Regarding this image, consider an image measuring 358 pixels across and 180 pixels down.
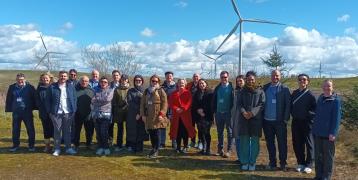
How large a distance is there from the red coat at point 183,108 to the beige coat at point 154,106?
46cm

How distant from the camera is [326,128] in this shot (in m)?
7.54

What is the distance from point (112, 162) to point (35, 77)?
85.1 metres

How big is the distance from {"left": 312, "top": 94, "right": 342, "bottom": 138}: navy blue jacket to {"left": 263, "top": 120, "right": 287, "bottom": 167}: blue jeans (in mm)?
864

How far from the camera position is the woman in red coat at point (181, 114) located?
10070mm

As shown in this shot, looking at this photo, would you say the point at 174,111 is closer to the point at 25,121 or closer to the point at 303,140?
the point at 303,140

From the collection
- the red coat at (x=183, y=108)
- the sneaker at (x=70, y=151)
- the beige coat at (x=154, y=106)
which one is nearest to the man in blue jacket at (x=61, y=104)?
the sneaker at (x=70, y=151)

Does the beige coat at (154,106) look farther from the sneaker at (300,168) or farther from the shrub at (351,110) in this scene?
the shrub at (351,110)

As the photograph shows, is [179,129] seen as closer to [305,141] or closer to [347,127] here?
[305,141]

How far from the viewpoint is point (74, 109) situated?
997 cm

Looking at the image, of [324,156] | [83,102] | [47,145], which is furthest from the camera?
[47,145]

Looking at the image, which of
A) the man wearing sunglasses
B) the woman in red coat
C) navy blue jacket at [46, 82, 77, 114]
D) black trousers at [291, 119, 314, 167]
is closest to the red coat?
the woman in red coat

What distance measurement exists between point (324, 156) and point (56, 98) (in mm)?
5538

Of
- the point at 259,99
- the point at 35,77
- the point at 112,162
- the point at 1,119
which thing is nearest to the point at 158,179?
the point at 112,162

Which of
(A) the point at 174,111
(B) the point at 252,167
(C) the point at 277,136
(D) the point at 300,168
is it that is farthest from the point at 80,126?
(D) the point at 300,168
